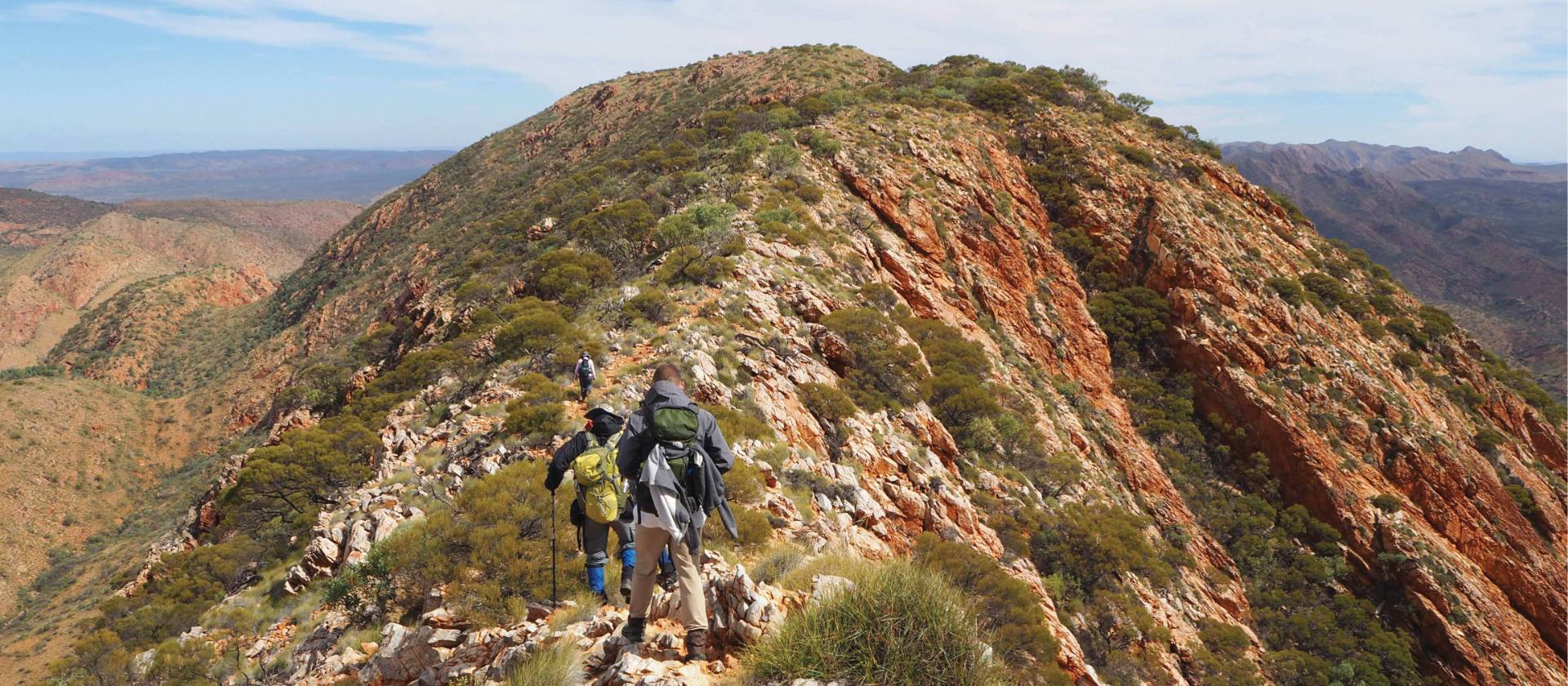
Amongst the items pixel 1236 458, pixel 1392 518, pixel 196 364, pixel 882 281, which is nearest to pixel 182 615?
pixel 882 281

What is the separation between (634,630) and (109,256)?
425ft

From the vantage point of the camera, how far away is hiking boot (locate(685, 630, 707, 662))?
4.48 m

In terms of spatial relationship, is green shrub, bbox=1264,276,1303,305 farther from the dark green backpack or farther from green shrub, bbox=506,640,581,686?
green shrub, bbox=506,640,581,686

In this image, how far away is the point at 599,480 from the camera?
210 inches

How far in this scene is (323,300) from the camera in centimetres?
5497

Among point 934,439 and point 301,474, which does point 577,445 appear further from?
point 301,474

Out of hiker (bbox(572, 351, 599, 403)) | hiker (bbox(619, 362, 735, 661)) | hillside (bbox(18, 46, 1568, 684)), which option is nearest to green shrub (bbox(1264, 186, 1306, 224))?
hillside (bbox(18, 46, 1568, 684))

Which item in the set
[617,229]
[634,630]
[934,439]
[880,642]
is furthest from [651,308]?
[880,642]

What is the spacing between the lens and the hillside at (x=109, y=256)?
7606 cm

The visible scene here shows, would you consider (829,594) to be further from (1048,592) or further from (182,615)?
(182,615)

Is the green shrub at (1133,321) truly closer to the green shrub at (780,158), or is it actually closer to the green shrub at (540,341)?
the green shrub at (780,158)

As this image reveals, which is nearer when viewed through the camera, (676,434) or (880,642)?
(880,642)

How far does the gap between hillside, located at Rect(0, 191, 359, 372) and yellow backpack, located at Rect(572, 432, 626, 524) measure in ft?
279

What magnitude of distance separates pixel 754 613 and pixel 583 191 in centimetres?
3112
